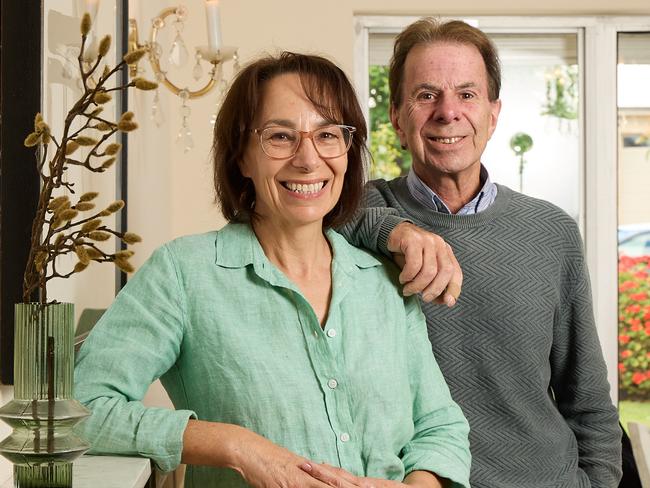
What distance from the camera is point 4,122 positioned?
4.99 feet

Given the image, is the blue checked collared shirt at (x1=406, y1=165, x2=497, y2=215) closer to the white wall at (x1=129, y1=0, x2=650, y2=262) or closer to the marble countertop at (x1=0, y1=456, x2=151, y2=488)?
the marble countertop at (x1=0, y1=456, x2=151, y2=488)

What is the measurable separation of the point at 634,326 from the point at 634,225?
0.40 meters

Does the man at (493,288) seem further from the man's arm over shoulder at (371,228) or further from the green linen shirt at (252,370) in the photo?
the green linen shirt at (252,370)

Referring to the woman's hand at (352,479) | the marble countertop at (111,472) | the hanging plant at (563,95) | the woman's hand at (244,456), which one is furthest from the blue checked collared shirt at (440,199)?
the hanging plant at (563,95)

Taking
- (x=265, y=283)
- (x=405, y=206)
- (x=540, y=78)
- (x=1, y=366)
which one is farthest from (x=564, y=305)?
(x=540, y=78)

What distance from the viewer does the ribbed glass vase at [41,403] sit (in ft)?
3.79

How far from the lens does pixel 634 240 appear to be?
12.8 ft

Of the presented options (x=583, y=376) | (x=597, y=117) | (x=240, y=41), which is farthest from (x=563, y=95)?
(x=583, y=376)

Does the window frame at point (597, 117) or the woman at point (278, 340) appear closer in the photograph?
the woman at point (278, 340)

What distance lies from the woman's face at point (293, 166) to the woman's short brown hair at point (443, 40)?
0.50 metres

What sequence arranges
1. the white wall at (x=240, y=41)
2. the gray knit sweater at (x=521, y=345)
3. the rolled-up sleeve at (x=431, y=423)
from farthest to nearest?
the white wall at (x=240, y=41) < the gray knit sweater at (x=521, y=345) < the rolled-up sleeve at (x=431, y=423)

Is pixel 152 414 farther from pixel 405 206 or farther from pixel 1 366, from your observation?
pixel 405 206

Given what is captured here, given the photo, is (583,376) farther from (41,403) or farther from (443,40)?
(41,403)

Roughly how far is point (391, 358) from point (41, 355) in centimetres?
56
